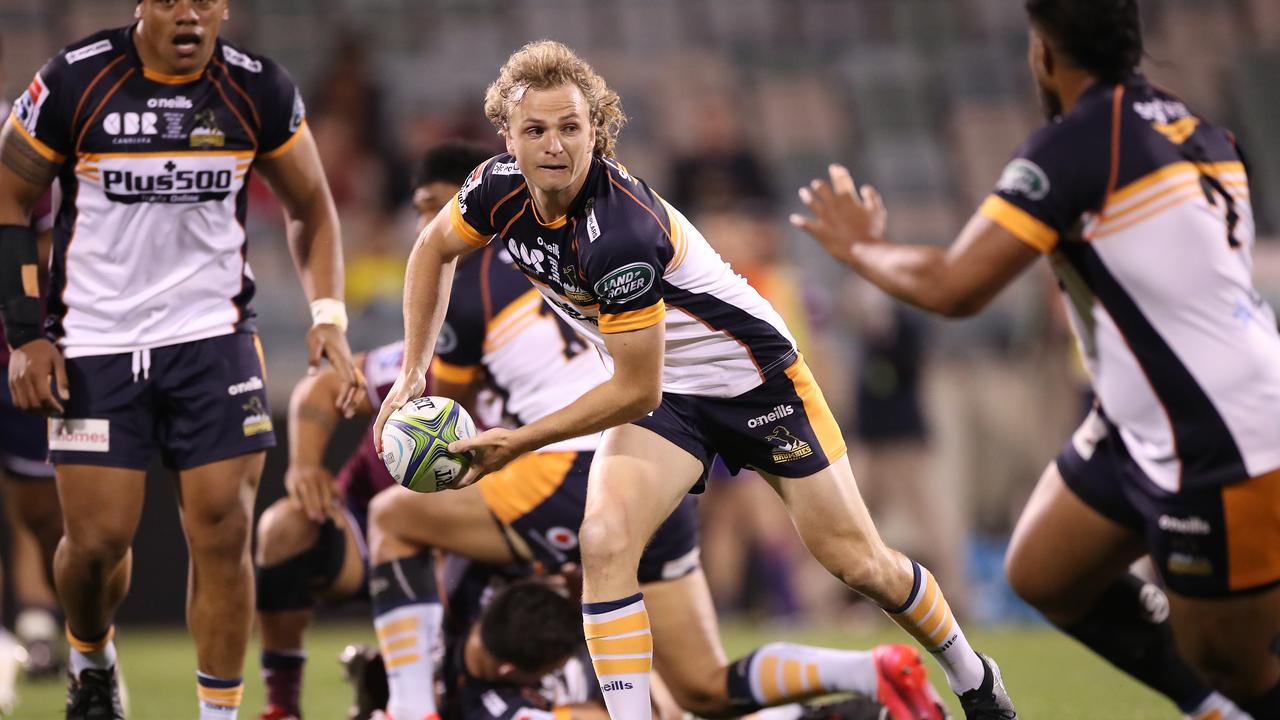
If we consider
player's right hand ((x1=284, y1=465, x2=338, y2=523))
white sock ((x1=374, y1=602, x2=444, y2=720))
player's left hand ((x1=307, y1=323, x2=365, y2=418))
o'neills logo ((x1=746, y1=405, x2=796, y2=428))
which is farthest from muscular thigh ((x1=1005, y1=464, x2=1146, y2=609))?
player's right hand ((x1=284, y1=465, x2=338, y2=523))

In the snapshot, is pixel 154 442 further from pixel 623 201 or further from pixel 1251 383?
pixel 1251 383

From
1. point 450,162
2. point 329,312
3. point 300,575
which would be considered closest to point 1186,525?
point 329,312

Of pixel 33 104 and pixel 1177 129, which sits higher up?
pixel 1177 129

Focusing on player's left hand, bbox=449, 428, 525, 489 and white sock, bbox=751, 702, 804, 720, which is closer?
player's left hand, bbox=449, 428, 525, 489

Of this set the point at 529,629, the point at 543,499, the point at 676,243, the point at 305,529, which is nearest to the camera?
the point at 676,243

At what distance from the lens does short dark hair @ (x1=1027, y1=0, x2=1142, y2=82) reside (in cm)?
375

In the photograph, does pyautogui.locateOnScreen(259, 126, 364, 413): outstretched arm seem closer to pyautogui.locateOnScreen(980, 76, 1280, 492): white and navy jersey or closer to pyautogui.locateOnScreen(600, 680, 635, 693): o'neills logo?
pyautogui.locateOnScreen(600, 680, 635, 693): o'neills logo

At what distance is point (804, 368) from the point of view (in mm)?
4633

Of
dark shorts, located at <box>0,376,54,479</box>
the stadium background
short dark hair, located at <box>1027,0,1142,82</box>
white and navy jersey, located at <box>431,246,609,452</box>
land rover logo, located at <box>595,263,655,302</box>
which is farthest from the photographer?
the stadium background

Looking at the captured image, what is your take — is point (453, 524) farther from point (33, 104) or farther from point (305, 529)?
point (33, 104)

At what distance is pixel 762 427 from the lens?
4473 mm

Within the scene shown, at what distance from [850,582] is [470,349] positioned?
185 cm

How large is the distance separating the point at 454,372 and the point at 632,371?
1612 mm

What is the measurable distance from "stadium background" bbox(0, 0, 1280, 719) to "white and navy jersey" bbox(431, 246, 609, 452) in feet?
7.18
